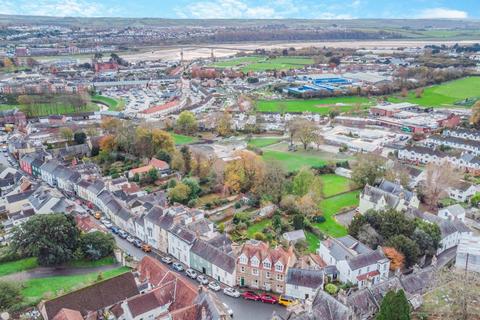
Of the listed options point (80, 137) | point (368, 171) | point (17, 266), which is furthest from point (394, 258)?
point (80, 137)

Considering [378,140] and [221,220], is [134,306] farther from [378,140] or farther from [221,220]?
[378,140]

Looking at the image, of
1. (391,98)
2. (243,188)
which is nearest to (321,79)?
(391,98)

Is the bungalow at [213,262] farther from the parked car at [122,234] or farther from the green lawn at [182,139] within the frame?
the green lawn at [182,139]

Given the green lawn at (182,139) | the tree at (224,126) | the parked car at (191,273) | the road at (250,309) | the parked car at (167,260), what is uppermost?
the tree at (224,126)

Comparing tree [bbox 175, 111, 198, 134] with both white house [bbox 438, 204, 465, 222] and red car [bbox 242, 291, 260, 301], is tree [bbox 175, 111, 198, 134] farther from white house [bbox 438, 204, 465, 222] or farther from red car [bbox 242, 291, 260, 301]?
red car [bbox 242, 291, 260, 301]

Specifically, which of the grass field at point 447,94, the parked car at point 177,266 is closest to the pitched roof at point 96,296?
the parked car at point 177,266

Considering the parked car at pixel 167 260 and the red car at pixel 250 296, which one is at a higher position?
the red car at pixel 250 296

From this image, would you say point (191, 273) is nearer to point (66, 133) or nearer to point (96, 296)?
point (96, 296)

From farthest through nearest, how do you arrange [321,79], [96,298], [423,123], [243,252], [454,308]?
[321,79], [423,123], [243,252], [96,298], [454,308]
